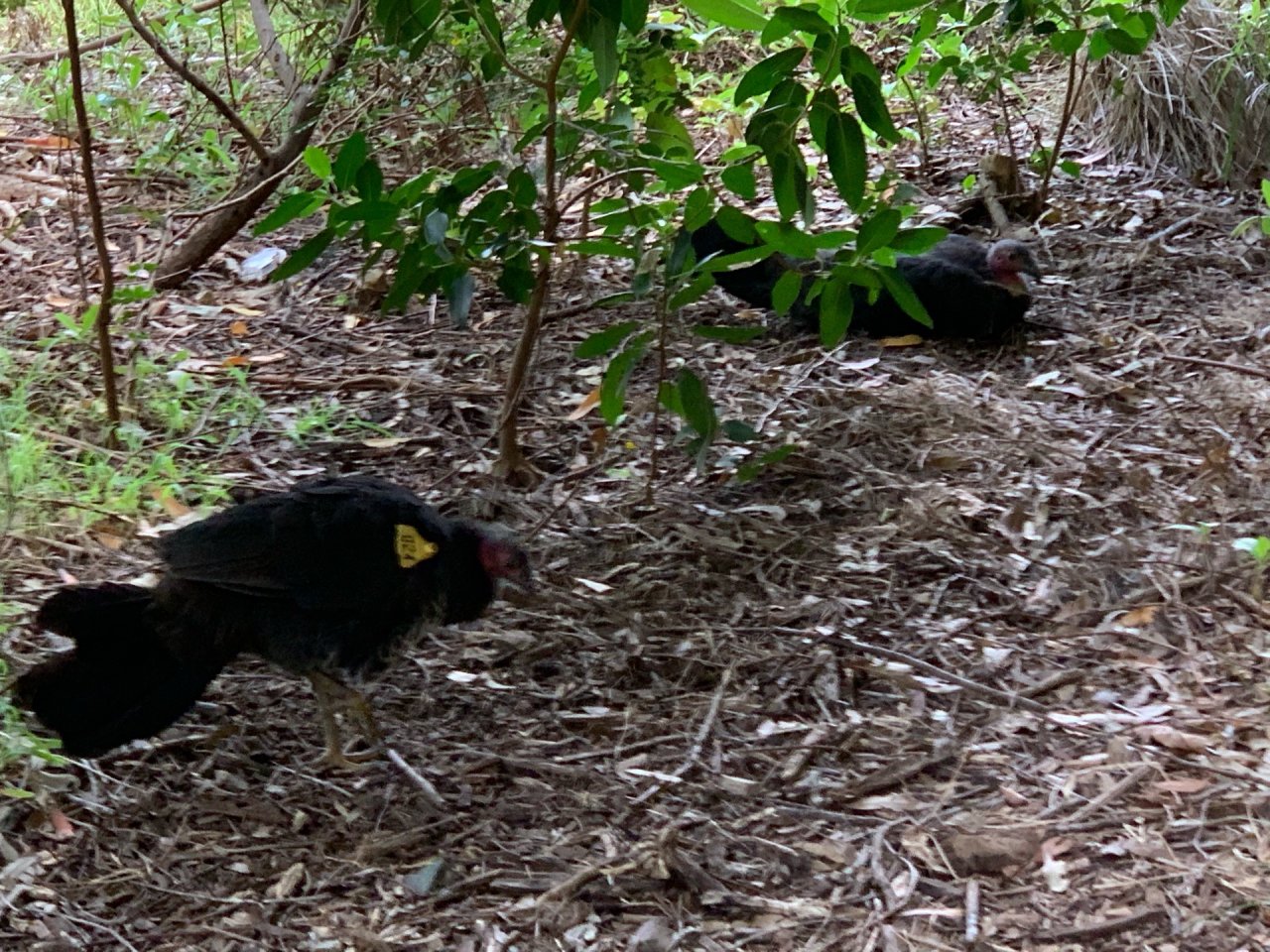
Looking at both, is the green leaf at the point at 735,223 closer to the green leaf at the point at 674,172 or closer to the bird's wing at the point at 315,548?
the green leaf at the point at 674,172

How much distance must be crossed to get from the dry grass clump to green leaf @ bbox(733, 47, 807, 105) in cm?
356

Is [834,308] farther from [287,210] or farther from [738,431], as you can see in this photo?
[287,210]

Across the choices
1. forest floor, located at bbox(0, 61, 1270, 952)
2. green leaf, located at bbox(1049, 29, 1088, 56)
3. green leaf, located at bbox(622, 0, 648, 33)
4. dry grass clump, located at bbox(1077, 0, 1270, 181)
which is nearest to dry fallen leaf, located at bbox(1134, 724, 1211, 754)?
forest floor, located at bbox(0, 61, 1270, 952)

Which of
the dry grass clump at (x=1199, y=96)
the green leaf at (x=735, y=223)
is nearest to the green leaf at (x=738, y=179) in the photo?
the green leaf at (x=735, y=223)

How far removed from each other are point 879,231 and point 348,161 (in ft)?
4.07

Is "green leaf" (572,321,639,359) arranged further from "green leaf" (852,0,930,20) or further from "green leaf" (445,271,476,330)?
"green leaf" (852,0,930,20)

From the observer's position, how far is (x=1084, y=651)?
2969mm

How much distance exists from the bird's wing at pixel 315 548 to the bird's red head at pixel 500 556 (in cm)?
9

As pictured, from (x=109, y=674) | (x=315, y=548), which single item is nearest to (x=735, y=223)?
(x=315, y=548)

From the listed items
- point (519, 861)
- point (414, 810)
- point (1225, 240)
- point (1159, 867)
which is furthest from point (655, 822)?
point (1225, 240)

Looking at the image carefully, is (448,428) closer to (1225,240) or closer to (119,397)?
(119,397)

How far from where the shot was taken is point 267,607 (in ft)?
8.75

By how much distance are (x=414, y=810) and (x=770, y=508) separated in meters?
1.42

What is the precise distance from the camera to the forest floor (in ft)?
7.48
